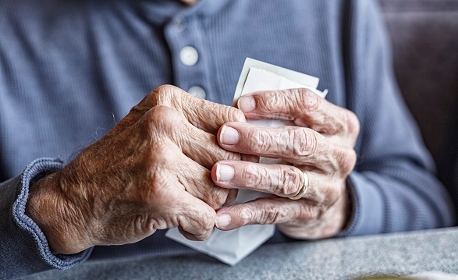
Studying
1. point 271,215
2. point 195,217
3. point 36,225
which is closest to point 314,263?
point 271,215

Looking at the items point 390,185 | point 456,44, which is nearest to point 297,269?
point 390,185

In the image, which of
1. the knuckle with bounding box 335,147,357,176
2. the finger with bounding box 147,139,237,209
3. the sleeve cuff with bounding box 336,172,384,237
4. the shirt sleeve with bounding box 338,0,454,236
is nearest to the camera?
the finger with bounding box 147,139,237,209

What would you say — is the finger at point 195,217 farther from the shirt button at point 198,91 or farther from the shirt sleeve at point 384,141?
the shirt sleeve at point 384,141

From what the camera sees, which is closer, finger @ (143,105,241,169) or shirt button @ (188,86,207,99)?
finger @ (143,105,241,169)

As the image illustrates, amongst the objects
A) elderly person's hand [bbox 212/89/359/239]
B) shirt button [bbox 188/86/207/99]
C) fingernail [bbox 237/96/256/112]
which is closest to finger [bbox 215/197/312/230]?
elderly person's hand [bbox 212/89/359/239]

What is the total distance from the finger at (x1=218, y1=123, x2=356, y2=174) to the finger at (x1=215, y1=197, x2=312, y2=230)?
0.05 metres

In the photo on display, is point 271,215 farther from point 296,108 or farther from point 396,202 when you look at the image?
point 396,202

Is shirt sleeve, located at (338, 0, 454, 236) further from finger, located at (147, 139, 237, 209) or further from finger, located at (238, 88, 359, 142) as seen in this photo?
finger, located at (147, 139, 237, 209)

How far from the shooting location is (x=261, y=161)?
0.63 metres

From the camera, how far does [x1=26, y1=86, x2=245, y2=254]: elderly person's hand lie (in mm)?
556

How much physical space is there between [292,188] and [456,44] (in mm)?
720

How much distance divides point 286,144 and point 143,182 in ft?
0.52

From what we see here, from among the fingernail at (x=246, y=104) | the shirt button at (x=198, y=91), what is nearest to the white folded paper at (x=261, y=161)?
the fingernail at (x=246, y=104)

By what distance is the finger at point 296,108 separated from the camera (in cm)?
62
